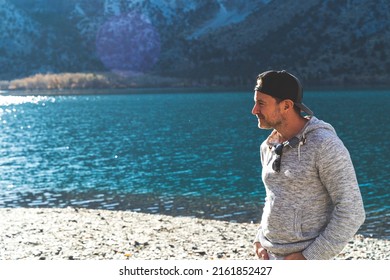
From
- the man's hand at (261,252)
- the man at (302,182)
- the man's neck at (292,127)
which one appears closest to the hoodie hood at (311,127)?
the man at (302,182)

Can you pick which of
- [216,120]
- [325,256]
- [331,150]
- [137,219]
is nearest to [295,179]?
[331,150]

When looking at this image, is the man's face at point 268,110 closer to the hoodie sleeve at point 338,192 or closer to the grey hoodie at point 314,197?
the grey hoodie at point 314,197

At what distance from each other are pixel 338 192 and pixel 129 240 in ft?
48.9

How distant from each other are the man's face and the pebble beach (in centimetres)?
1137


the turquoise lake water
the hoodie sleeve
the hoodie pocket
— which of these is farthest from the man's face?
the turquoise lake water

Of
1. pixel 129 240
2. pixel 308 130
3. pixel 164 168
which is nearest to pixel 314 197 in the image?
pixel 308 130

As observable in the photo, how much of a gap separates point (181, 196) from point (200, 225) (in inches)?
478

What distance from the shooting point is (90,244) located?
→ 1848 cm

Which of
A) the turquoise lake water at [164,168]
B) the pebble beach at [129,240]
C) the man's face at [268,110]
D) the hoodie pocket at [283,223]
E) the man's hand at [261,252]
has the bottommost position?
the turquoise lake water at [164,168]

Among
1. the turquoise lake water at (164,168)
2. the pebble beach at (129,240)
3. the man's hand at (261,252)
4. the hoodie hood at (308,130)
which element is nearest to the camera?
the hoodie hood at (308,130)

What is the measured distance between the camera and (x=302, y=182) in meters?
5.16

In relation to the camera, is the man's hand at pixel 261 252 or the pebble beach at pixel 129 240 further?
the pebble beach at pixel 129 240

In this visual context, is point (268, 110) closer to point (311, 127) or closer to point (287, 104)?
point (287, 104)

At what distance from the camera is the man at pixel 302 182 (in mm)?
5004
